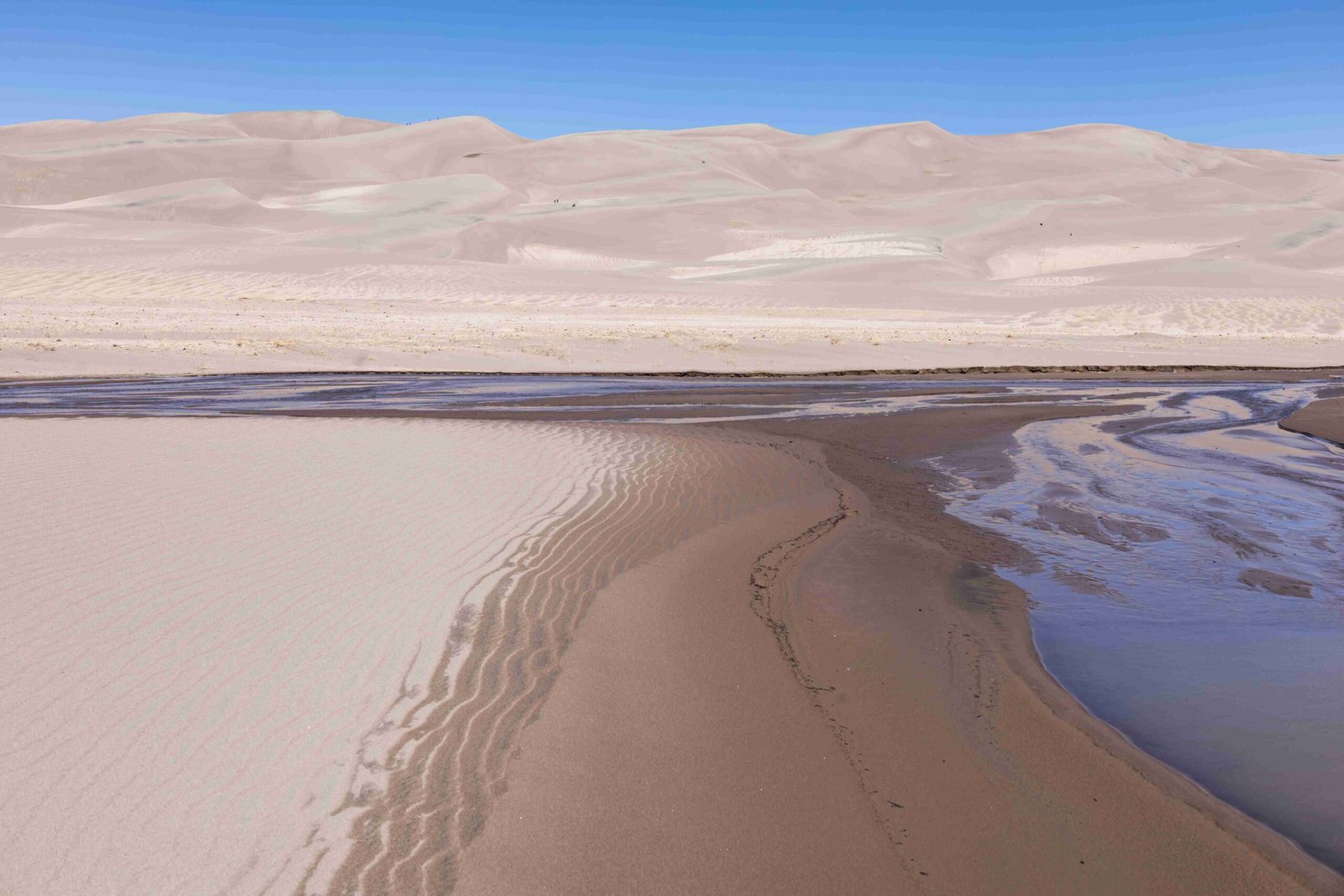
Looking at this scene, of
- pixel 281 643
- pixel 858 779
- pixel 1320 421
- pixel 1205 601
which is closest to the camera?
pixel 858 779

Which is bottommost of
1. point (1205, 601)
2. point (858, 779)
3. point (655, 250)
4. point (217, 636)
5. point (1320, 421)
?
point (858, 779)

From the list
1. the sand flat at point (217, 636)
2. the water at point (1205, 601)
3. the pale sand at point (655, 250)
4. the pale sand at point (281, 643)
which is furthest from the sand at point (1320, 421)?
the sand flat at point (217, 636)

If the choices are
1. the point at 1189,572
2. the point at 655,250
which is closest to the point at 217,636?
the point at 1189,572

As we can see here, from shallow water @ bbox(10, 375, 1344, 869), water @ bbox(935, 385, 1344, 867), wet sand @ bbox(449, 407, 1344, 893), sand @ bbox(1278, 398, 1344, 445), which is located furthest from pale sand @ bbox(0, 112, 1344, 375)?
wet sand @ bbox(449, 407, 1344, 893)

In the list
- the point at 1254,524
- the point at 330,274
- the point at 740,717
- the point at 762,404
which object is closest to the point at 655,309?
the point at 330,274

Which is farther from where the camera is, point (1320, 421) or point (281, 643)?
point (1320, 421)

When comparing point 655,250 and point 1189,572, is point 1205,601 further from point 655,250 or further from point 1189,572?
point 655,250

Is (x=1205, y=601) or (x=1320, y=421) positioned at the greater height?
(x=1320, y=421)

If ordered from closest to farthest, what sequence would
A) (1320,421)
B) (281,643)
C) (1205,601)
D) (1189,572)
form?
(281,643) → (1205,601) → (1189,572) → (1320,421)
